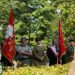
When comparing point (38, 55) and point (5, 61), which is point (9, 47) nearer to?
point (5, 61)

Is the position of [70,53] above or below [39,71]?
below

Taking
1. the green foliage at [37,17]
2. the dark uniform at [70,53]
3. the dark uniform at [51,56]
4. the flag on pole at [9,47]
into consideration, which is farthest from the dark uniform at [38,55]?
the green foliage at [37,17]

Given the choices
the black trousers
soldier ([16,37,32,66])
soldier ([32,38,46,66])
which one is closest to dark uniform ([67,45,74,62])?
soldier ([32,38,46,66])

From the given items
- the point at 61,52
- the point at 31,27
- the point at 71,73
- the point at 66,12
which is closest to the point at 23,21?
the point at 31,27

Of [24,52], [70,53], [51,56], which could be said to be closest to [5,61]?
[24,52]

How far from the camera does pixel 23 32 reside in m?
22.5

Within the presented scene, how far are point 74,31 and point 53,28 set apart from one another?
288cm

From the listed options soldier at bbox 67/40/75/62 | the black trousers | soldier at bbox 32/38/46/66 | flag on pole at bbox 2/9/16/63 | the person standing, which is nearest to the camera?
flag on pole at bbox 2/9/16/63

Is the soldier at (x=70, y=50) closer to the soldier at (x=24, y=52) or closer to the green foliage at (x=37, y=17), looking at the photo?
the soldier at (x=24, y=52)

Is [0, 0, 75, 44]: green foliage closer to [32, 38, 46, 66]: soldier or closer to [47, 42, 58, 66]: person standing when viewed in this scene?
[47, 42, 58, 66]: person standing

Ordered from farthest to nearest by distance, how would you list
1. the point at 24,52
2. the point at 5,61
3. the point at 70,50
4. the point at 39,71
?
the point at 70,50
the point at 24,52
the point at 5,61
the point at 39,71

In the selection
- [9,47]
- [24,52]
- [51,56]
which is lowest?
[51,56]

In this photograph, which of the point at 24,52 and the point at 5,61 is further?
the point at 24,52

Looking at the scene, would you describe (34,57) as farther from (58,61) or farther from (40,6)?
(40,6)
